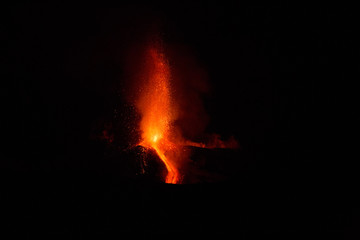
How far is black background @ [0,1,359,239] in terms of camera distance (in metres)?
2.26

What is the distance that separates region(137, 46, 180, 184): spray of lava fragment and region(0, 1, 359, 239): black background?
362 mm

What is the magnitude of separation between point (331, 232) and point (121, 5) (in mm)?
3663

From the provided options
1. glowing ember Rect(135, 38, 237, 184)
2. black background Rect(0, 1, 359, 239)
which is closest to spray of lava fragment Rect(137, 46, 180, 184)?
glowing ember Rect(135, 38, 237, 184)

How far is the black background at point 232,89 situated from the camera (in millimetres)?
2262

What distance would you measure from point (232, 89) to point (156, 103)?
4.95 ft

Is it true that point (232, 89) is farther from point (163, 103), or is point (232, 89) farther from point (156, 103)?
point (156, 103)

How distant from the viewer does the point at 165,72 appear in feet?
15.1

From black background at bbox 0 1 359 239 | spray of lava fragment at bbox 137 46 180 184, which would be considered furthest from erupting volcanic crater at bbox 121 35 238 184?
black background at bbox 0 1 359 239

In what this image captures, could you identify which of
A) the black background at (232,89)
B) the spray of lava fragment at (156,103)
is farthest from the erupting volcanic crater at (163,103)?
the black background at (232,89)

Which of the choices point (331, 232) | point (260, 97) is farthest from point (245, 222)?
point (260, 97)

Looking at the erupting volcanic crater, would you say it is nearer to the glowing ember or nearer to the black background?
the glowing ember

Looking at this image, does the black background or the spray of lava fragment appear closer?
the black background

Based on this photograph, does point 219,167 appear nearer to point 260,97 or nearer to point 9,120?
point 260,97

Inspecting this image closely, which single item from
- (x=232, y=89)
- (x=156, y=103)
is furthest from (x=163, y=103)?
(x=232, y=89)
